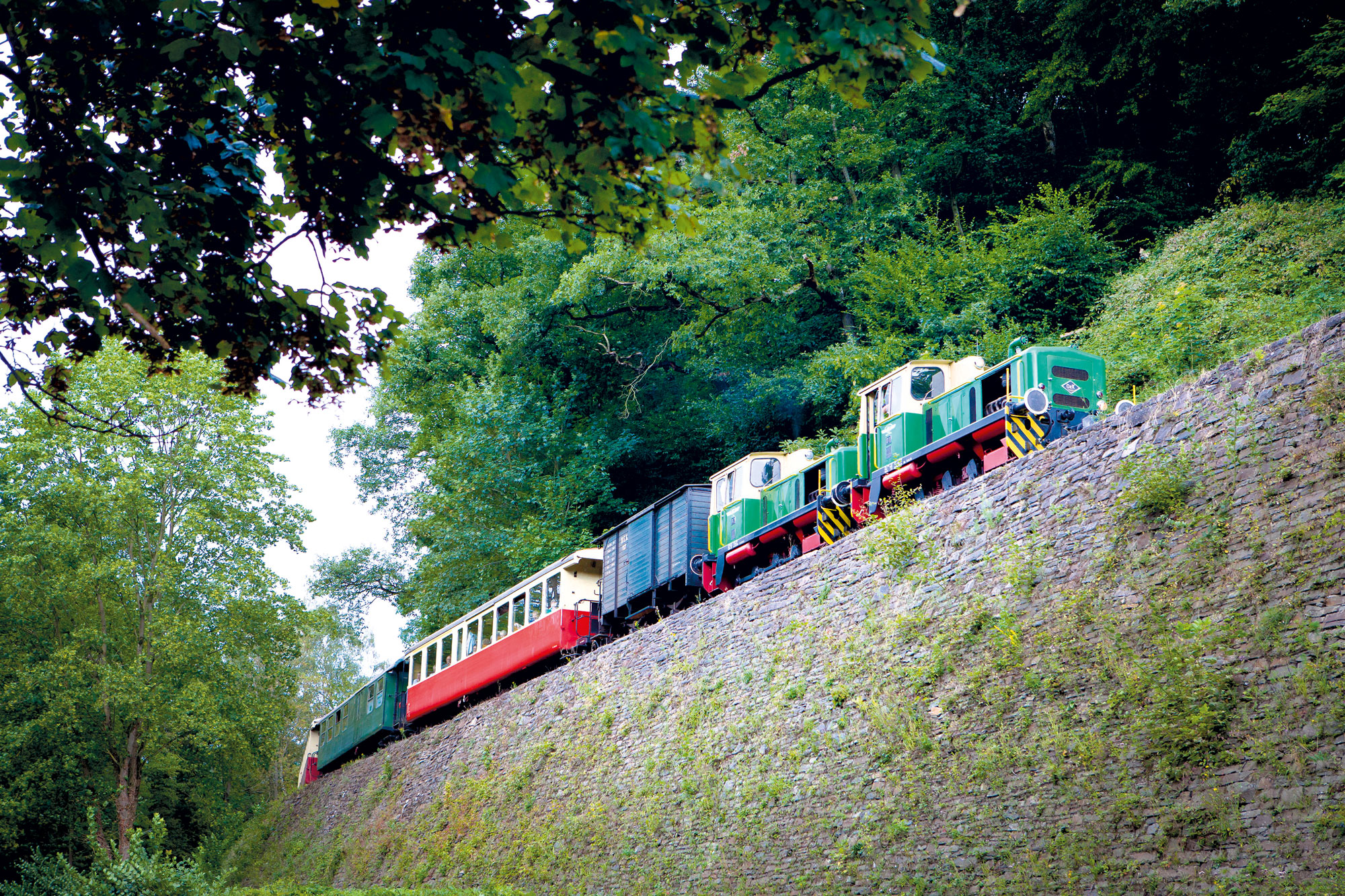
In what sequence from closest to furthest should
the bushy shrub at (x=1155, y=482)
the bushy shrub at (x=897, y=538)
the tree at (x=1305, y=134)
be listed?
the bushy shrub at (x=1155, y=482), the bushy shrub at (x=897, y=538), the tree at (x=1305, y=134)

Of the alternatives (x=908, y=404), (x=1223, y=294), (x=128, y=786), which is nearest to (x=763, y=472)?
(x=908, y=404)

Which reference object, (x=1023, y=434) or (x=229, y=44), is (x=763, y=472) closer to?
(x=1023, y=434)

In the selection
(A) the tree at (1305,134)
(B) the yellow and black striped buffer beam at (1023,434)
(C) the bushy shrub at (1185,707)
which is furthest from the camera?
(A) the tree at (1305,134)

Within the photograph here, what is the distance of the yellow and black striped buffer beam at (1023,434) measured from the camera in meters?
12.6

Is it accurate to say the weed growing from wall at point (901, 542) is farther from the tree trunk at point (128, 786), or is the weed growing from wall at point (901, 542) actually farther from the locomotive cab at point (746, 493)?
the tree trunk at point (128, 786)

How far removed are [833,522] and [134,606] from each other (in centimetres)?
2034

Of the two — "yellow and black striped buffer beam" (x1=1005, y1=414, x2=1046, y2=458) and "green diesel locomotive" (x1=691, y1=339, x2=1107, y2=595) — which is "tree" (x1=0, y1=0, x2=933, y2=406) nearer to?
"green diesel locomotive" (x1=691, y1=339, x2=1107, y2=595)

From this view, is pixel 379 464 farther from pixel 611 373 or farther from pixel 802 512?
pixel 802 512

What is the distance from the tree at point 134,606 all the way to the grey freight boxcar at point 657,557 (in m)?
11.1

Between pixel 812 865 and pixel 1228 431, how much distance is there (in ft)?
20.1

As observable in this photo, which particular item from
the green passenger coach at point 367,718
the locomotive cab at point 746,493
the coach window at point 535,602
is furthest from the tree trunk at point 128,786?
the locomotive cab at point 746,493

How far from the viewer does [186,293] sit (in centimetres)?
598

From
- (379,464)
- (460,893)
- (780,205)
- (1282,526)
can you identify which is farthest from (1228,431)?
(379,464)

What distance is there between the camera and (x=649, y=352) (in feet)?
97.5
